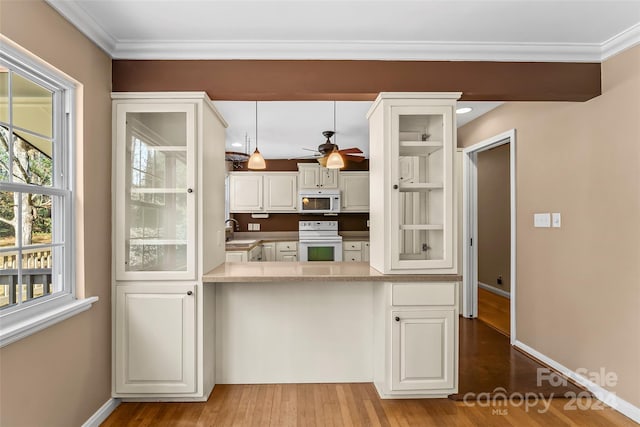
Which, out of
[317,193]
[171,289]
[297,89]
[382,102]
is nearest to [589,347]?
[382,102]

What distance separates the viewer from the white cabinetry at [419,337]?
238 centimetres

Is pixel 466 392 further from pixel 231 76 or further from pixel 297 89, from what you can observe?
pixel 231 76

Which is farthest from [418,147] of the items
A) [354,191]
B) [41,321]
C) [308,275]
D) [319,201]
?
[354,191]

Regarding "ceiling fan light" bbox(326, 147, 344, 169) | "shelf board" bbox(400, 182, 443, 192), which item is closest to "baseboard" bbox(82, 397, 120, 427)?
"shelf board" bbox(400, 182, 443, 192)

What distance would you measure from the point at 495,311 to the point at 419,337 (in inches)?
107

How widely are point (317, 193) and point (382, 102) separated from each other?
354cm

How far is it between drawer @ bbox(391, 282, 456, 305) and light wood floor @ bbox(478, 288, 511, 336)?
5.91 ft

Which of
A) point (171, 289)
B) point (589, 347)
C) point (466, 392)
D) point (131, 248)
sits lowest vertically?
point (466, 392)

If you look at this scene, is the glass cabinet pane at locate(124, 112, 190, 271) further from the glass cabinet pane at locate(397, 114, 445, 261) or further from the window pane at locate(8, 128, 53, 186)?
the glass cabinet pane at locate(397, 114, 445, 261)

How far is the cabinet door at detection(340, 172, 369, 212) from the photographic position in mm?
6066

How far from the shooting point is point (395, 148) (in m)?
2.39

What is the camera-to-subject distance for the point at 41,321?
167cm

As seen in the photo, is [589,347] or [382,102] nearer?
[382,102]

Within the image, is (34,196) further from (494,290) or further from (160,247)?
(494,290)
